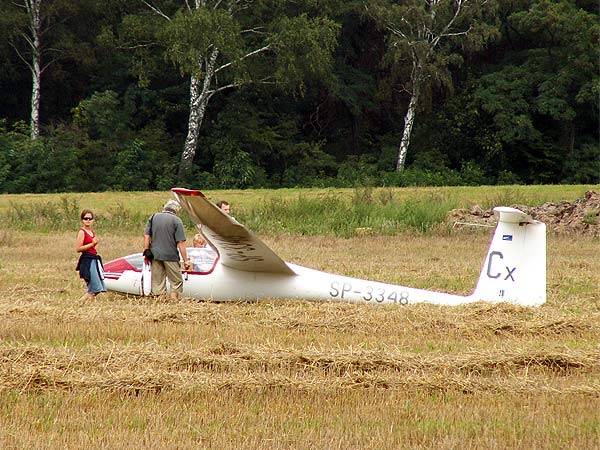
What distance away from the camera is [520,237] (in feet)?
37.2

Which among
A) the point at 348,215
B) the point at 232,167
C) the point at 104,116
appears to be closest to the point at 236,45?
the point at 232,167

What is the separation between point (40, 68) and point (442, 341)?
37.1m

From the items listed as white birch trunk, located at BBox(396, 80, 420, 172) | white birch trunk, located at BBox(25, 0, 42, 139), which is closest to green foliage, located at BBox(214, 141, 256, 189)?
white birch trunk, located at BBox(396, 80, 420, 172)

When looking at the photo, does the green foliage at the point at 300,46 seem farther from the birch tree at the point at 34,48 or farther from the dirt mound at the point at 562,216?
the dirt mound at the point at 562,216

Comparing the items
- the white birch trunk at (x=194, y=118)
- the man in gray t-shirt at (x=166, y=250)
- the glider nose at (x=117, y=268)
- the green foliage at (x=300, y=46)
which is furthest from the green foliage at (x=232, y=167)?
the man in gray t-shirt at (x=166, y=250)

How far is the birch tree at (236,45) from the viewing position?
36.8 meters

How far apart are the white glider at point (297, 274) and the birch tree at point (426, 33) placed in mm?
29357

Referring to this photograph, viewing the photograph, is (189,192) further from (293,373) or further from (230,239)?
(293,373)

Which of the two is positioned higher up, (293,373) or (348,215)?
(348,215)

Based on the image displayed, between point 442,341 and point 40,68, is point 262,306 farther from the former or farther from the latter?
point 40,68

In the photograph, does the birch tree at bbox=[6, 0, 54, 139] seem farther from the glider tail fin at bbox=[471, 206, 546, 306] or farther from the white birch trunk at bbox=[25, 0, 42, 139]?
the glider tail fin at bbox=[471, 206, 546, 306]

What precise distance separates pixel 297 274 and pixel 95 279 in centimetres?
267

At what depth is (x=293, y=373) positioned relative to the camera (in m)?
8.23

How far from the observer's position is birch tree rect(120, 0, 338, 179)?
3684cm
